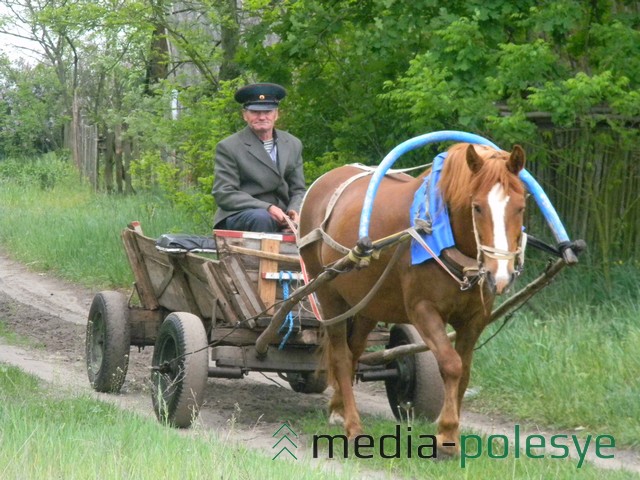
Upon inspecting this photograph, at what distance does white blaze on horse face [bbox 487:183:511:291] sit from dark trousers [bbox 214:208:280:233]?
255cm

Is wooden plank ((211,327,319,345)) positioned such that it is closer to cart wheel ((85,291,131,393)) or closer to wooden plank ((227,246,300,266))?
wooden plank ((227,246,300,266))

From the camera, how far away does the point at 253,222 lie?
794cm

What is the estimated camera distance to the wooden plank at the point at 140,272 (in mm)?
8805

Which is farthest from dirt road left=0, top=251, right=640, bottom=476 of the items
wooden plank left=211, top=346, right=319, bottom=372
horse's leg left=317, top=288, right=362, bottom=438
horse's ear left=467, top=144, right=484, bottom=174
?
horse's ear left=467, top=144, right=484, bottom=174

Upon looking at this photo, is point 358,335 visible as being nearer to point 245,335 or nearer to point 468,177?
point 245,335

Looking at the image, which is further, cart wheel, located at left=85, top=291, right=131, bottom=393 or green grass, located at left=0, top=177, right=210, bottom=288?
green grass, located at left=0, top=177, right=210, bottom=288

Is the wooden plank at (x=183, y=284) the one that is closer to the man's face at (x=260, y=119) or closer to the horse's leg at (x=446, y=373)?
the man's face at (x=260, y=119)

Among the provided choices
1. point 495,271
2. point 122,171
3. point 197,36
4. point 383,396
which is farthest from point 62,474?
point 122,171

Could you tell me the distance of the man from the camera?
8070 millimetres

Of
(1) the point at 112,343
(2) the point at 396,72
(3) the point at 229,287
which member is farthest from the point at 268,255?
(2) the point at 396,72

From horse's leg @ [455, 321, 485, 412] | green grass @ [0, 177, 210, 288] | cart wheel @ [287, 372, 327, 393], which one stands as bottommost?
green grass @ [0, 177, 210, 288]

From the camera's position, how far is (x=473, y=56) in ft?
31.7

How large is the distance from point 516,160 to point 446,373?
1172 millimetres

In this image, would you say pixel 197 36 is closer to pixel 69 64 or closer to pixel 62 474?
pixel 62 474
